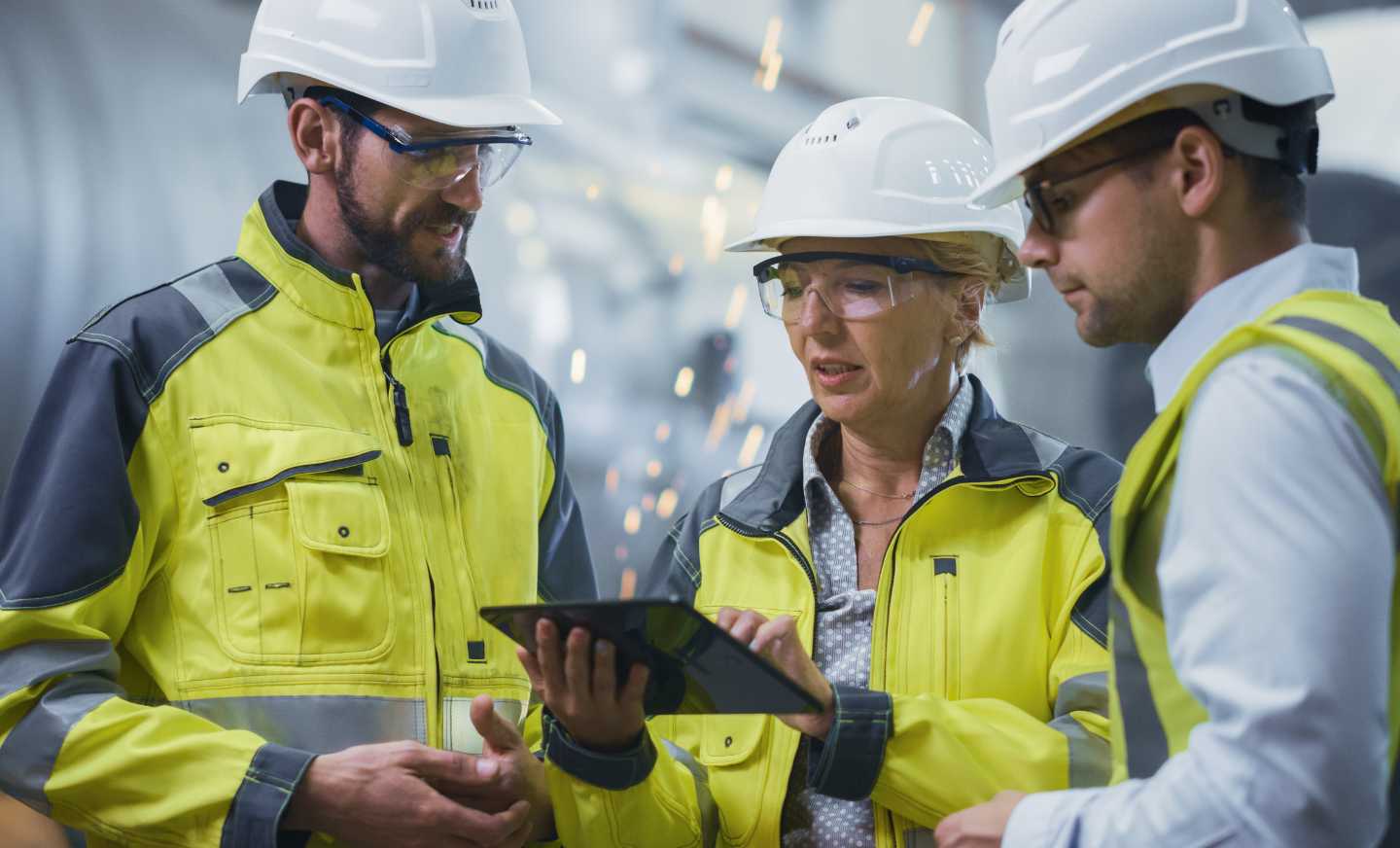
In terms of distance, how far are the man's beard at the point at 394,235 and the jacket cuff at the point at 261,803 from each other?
801 millimetres

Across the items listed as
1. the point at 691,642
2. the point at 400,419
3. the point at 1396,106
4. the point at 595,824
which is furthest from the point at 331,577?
the point at 1396,106

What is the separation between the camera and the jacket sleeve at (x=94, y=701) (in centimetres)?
193

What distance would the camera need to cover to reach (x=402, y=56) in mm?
2240

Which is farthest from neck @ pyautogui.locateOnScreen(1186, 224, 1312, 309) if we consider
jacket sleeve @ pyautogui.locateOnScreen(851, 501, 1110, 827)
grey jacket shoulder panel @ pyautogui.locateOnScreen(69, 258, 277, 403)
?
grey jacket shoulder panel @ pyautogui.locateOnScreen(69, 258, 277, 403)

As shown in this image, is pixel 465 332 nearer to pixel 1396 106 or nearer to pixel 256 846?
pixel 256 846

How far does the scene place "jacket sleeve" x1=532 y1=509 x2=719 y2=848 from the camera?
6.44 feet

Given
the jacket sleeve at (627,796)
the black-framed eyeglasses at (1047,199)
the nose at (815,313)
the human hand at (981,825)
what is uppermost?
the black-framed eyeglasses at (1047,199)

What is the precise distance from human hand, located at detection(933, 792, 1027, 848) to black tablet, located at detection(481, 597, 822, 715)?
0.26 metres

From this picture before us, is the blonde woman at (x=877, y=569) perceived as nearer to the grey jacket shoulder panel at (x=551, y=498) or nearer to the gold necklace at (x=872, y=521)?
the gold necklace at (x=872, y=521)

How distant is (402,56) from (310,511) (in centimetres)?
73

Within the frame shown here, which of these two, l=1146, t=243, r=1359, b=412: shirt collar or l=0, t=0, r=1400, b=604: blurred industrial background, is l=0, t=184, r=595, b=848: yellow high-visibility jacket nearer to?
l=1146, t=243, r=1359, b=412: shirt collar

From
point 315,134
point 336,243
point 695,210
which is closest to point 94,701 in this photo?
point 336,243

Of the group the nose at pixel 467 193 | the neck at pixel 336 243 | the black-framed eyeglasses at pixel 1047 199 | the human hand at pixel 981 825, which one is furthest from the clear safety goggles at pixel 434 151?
the human hand at pixel 981 825

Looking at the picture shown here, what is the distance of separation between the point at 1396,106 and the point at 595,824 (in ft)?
9.35
